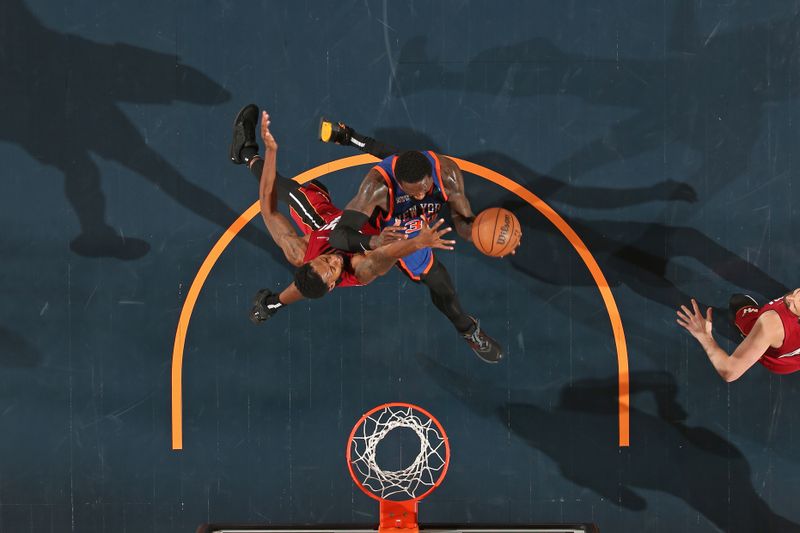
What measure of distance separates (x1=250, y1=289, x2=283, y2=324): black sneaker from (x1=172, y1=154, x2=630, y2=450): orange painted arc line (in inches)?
A: 34.0

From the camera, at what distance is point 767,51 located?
29.8ft

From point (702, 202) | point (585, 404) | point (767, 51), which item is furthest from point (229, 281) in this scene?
point (767, 51)

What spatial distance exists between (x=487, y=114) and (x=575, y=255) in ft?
6.46

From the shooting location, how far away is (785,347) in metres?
7.72

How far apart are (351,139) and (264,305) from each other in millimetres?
2087

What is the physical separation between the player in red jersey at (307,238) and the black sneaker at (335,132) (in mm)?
534

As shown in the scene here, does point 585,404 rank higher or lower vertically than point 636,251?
lower

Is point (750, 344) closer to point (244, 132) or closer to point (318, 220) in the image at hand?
point (318, 220)

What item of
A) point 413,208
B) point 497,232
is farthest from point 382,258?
point 497,232

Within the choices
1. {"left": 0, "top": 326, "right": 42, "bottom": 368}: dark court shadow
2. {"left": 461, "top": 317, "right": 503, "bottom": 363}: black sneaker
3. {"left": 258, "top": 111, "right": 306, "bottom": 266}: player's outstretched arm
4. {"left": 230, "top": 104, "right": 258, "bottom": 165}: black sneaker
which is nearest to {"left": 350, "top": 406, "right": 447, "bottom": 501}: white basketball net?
{"left": 461, "top": 317, "right": 503, "bottom": 363}: black sneaker

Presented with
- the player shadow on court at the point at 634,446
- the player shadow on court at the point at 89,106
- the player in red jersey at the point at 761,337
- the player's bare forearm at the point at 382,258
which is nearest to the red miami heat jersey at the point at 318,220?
the player's bare forearm at the point at 382,258

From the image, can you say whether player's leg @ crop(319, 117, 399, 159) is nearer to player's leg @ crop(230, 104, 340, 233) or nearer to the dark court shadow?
player's leg @ crop(230, 104, 340, 233)

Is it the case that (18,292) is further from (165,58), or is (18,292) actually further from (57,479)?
(165,58)

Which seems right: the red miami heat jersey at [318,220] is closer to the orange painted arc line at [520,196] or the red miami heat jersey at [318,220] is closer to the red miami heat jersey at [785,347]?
the orange painted arc line at [520,196]
